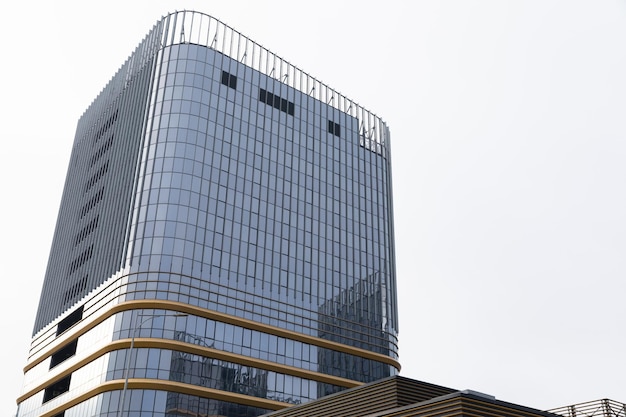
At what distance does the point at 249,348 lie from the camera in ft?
263

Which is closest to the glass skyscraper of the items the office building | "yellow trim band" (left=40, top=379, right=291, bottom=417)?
"yellow trim band" (left=40, top=379, right=291, bottom=417)

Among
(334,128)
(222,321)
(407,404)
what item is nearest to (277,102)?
(334,128)

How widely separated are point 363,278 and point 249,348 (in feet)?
77.5

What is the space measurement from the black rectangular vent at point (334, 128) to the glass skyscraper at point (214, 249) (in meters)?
0.91

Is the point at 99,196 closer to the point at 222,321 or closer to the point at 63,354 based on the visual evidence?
the point at 63,354

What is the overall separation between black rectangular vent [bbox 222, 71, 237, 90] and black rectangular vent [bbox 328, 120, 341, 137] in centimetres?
1774

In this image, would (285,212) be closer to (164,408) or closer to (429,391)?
(164,408)

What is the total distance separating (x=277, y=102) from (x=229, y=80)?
8.55 metres

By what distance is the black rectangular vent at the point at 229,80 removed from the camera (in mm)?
93312

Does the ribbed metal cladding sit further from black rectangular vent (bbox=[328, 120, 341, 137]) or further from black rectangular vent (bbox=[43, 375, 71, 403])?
black rectangular vent (bbox=[328, 120, 341, 137])

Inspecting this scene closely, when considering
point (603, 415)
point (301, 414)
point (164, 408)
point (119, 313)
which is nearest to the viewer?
point (603, 415)

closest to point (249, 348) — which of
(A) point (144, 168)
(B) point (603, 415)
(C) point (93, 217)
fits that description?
(A) point (144, 168)

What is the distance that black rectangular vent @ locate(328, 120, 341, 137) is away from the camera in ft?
343

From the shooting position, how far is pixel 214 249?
269 feet
